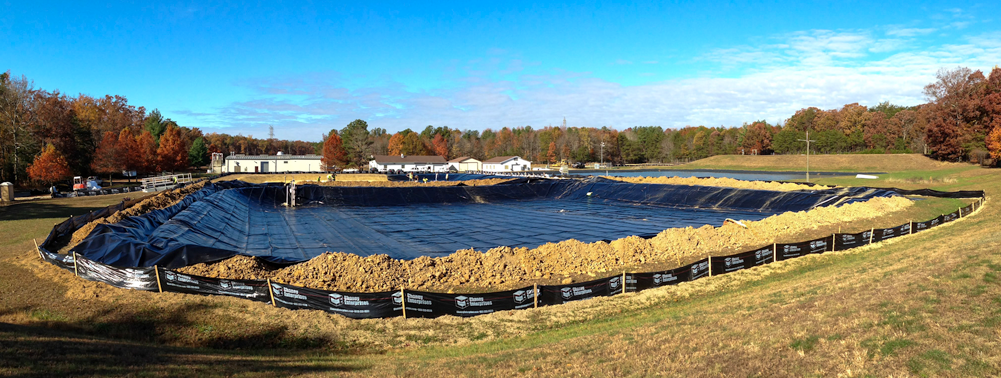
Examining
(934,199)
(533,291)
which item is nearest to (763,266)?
(533,291)

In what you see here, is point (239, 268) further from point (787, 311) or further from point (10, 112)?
point (10, 112)

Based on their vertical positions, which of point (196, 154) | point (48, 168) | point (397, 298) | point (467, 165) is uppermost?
point (196, 154)

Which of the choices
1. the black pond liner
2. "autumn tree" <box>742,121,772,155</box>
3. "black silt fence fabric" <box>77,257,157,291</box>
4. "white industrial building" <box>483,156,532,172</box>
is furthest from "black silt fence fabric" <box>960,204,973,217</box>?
"autumn tree" <box>742,121,772,155</box>

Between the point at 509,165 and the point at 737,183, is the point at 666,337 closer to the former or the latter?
the point at 737,183

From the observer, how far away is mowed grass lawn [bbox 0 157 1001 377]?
5875mm

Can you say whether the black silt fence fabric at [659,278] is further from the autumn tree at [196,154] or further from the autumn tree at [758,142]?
the autumn tree at [758,142]

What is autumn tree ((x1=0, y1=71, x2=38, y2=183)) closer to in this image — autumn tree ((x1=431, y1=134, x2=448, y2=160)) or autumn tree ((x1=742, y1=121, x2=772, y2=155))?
autumn tree ((x1=431, y1=134, x2=448, y2=160))

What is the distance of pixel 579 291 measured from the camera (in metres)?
11.2

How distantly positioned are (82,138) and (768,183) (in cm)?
8122

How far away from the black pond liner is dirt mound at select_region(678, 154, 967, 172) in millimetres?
58397

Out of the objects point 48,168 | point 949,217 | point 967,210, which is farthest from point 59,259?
point 48,168

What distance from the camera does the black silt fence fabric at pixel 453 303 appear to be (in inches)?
396

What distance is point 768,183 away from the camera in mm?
34750

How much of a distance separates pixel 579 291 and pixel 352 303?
5.10m
